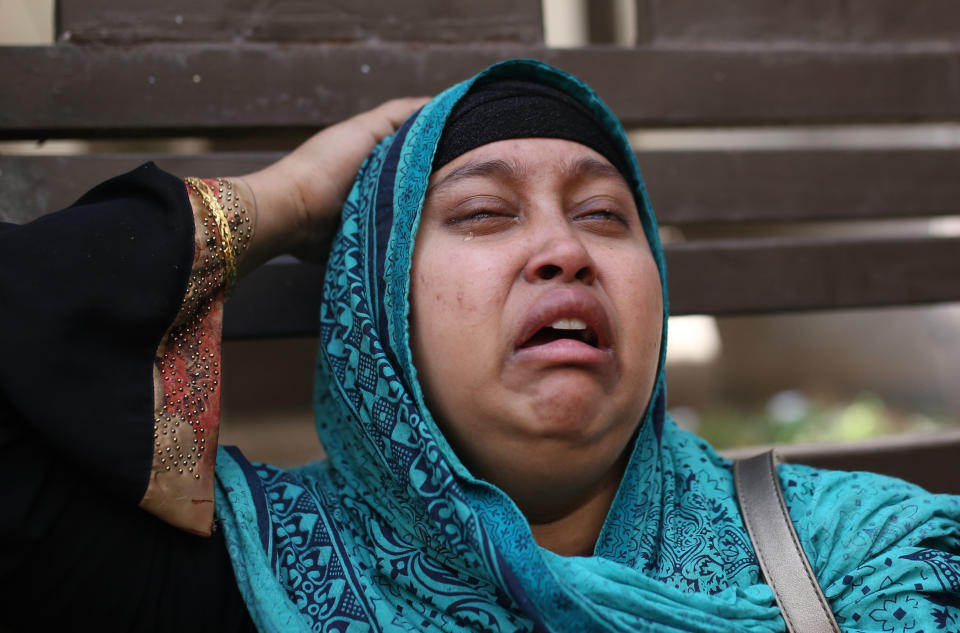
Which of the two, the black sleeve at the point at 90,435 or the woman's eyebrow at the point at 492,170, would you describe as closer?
the black sleeve at the point at 90,435

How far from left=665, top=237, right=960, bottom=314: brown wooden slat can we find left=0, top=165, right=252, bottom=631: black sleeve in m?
1.43

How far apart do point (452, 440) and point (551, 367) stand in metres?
0.27

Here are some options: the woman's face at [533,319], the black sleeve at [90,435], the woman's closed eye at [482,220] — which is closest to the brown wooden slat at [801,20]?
the woman's face at [533,319]

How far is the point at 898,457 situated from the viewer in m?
2.12

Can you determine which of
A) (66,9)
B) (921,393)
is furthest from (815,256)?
(921,393)

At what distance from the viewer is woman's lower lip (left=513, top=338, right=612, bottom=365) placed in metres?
1.21

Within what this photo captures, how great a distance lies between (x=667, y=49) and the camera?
2.13m

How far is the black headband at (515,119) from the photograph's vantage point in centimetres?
143

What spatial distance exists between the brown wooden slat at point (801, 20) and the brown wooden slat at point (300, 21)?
1.44ft

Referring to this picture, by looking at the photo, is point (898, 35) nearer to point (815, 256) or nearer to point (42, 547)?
point (815, 256)

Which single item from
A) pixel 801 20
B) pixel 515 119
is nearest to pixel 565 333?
pixel 515 119

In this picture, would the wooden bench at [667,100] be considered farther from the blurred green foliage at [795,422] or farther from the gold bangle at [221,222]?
the blurred green foliage at [795,422]

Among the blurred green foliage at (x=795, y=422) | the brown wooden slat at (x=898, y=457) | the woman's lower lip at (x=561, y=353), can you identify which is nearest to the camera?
the woman's lower lip at (x=561, y=353)

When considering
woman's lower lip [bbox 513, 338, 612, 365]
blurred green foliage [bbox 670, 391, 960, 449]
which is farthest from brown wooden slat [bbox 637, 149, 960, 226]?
blurred green foliage [bbox 670, 391, 960, 449]
